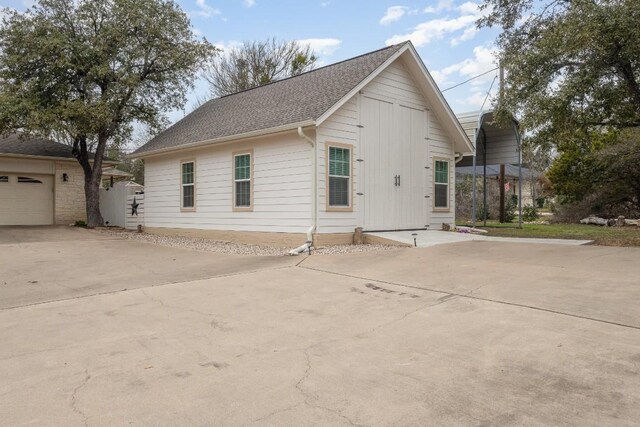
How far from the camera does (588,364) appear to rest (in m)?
3.34

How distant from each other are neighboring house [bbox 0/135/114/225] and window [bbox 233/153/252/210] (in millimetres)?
10132

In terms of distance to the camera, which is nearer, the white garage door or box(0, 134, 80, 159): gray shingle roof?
box(0, 134, 80, 159): gray shingle roof

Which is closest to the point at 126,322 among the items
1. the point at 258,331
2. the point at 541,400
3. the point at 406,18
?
the point at 258,331

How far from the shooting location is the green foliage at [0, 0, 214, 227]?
14.4 m

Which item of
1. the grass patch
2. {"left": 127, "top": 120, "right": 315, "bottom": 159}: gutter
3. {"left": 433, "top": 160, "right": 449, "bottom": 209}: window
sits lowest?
the grass patch

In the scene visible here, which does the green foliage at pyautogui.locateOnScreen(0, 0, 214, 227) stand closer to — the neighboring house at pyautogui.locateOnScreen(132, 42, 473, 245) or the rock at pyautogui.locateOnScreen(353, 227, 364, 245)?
the neighboring house at pyautogui.locateOnScreen(132, 42, 473, 245)

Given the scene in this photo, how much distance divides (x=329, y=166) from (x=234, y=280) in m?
4.55

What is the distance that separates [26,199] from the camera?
60.7ft

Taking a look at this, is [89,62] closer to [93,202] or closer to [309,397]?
[93,202]

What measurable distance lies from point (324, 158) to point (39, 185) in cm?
1424

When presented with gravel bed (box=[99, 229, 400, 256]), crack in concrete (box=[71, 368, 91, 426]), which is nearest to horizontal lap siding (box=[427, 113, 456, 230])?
gravel bed (box=[99, 229, 400, 256])

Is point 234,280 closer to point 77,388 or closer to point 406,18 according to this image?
point 77,388

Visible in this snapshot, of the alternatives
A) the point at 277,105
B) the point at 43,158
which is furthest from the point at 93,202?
the point at 277,105

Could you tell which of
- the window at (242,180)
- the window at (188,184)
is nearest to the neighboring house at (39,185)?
the window at (188,184)
